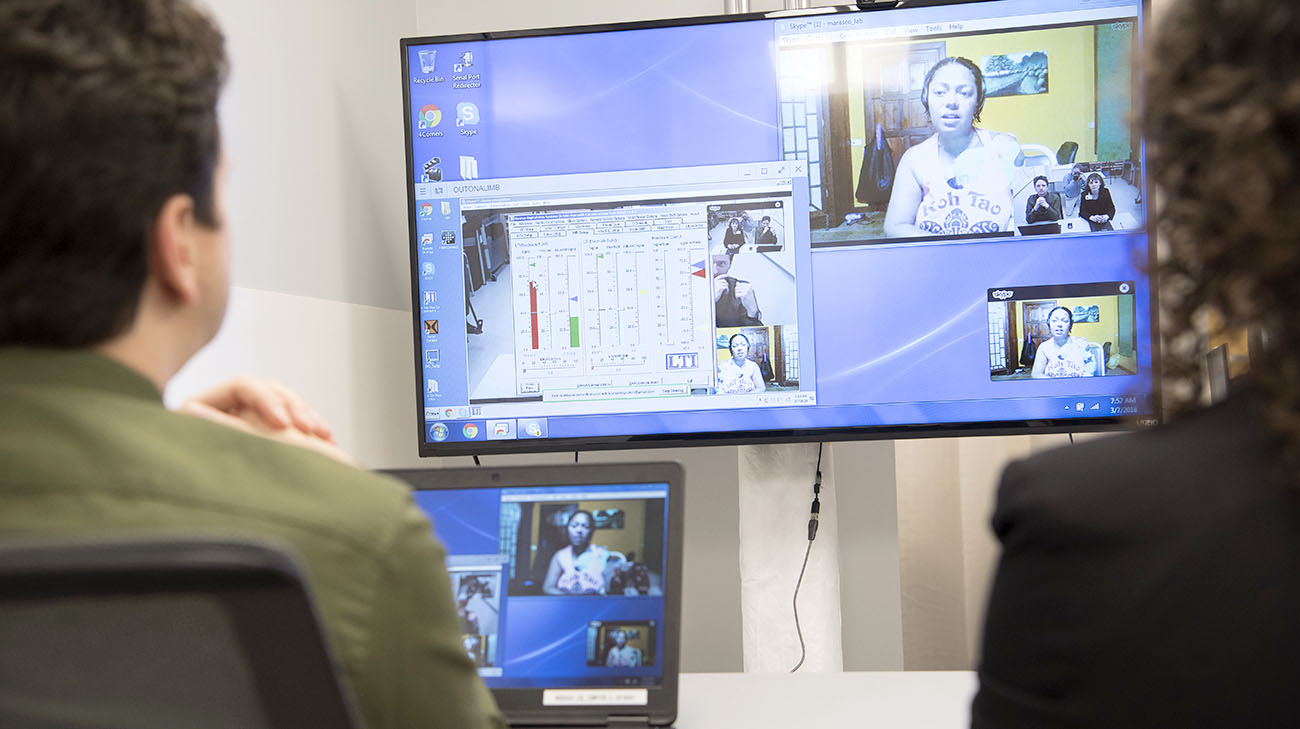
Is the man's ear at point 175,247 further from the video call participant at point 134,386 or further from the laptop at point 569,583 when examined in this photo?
the laptop at point 569,583

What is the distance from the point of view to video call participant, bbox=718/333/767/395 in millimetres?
1934

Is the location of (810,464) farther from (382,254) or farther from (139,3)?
(139,3)

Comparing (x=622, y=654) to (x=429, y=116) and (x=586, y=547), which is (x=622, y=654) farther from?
(x=429, y=116)

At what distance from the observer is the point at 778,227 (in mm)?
1917

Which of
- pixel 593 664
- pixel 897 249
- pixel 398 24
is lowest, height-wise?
pixel 593 664

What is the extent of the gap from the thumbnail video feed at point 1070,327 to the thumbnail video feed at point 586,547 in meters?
0.87

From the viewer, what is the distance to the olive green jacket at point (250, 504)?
54 cm

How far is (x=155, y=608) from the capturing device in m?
0.47

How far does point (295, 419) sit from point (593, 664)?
55 cm

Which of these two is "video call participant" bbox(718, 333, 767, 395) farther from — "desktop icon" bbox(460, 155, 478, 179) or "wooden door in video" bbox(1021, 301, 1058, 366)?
"desktop icon" bbox(460, 155, 478, 179)

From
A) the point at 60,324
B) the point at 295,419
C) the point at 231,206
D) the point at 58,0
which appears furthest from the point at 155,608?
the point at 231,206

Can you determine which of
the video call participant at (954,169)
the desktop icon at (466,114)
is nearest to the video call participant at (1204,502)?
the video call participant at (954,169)

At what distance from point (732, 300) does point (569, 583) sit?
75cm

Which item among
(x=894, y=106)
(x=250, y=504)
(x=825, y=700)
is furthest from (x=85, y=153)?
(x=894, y=106)
